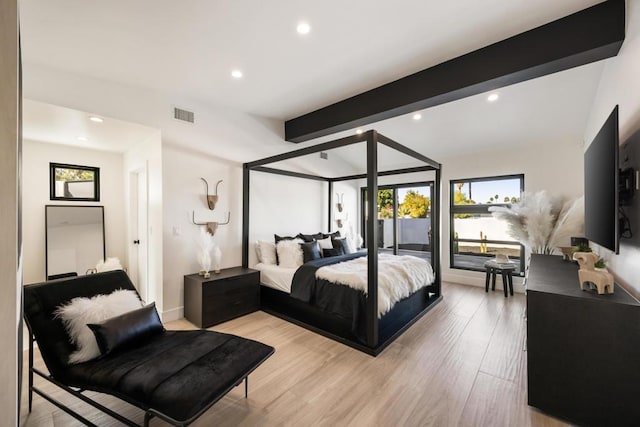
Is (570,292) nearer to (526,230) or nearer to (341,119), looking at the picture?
(526,230)

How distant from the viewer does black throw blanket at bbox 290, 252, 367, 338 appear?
112 inches

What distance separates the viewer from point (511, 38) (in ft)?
7.83

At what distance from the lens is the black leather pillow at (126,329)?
1.79 metres

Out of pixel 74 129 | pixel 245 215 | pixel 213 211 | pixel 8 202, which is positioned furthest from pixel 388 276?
pixel 74 129

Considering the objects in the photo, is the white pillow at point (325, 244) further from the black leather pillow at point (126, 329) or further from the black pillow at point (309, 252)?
the black leather pillow at point (126, 329)

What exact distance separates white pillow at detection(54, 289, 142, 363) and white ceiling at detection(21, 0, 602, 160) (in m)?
2.24

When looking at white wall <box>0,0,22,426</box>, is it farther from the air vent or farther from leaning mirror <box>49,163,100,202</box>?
leaning mirror <box>49,163,100,202</box>

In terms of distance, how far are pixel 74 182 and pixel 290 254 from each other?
3.69 metres

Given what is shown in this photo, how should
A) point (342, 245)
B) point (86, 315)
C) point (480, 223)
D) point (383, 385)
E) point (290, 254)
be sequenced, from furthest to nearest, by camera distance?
point (480, 223), point (342, 245), point (290, 254), point (383, 385), point (86, 315)

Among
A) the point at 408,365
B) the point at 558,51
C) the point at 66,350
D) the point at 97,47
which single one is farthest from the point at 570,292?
the point at 97,47

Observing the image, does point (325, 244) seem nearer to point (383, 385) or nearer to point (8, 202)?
point (383, 385)

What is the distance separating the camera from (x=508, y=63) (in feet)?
7.89

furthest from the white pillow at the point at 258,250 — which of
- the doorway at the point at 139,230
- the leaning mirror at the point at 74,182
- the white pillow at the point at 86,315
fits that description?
the leaning mirror at the point at 74,182

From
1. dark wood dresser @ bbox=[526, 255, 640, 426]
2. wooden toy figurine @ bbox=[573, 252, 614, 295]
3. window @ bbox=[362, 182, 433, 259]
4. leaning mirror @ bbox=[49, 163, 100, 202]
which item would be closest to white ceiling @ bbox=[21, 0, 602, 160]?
leaning mirror @ bbox=[49, 163, 100, 202]
